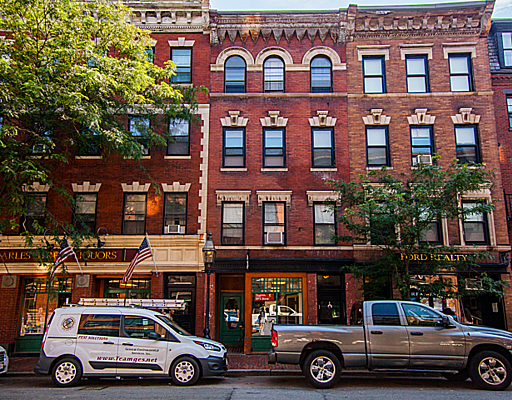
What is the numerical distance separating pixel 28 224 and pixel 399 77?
670 inches

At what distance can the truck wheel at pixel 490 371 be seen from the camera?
9.76 metres

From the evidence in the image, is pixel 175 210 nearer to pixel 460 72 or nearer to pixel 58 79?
pixel 58 79

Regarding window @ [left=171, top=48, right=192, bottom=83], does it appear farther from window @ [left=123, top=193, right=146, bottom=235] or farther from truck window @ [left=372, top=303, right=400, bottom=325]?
truck window @ [left=372, top=303, right=400, bottom=325]

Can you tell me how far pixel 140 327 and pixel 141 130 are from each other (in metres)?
8.75

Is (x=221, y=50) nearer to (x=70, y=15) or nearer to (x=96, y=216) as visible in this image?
(x=70, y=15)

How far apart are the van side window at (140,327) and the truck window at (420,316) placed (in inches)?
241

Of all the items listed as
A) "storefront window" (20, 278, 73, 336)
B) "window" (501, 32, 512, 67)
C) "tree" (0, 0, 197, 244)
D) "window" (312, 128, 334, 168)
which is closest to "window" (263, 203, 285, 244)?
"window" (312, 128, 334, 168)

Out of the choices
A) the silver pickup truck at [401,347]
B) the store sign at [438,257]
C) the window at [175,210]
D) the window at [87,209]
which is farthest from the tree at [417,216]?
the window at [87,209]

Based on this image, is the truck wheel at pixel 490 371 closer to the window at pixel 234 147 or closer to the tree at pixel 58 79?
the window at pixel 234 147

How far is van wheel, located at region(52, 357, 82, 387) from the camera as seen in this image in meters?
10.5

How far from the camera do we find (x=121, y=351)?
1059cm

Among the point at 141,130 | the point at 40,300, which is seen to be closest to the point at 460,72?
the point at 141,130

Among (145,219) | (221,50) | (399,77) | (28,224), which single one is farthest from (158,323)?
(399,77)

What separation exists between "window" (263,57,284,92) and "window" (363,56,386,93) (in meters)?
3.71
